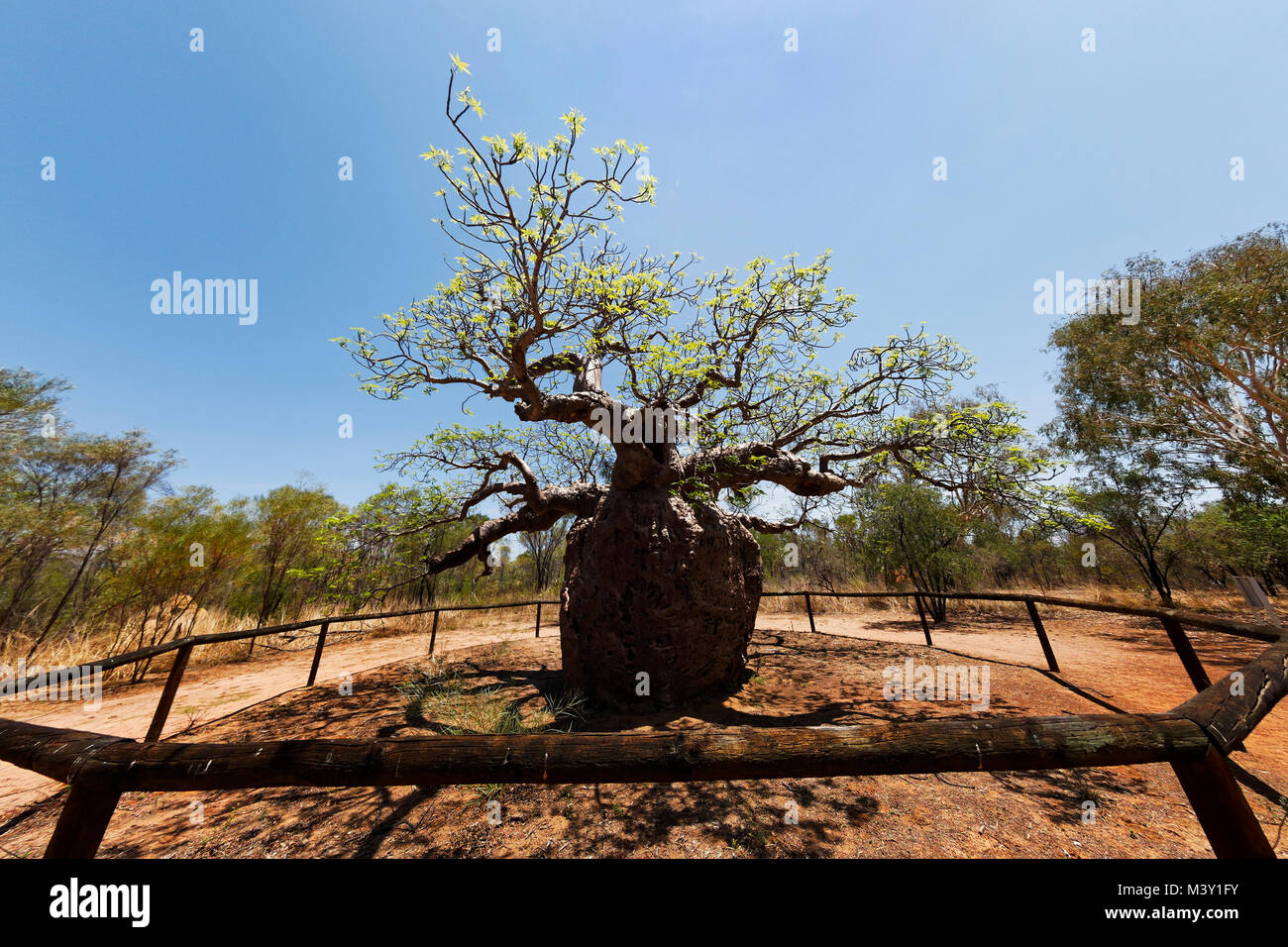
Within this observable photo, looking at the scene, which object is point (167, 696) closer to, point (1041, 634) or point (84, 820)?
point (84, 820)

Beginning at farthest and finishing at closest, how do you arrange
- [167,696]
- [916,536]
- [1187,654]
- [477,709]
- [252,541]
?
1. [916,536]
2. [252,541]
3. [477,709]
4. [167,696]
5. [1187,654]

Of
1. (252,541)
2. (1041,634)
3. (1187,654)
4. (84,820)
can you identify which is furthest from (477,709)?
(252,541)

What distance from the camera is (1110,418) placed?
41.3 feet

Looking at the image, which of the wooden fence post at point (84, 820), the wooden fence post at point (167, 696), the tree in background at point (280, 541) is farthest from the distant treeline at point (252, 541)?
the wooden fence post at point (84, 820)

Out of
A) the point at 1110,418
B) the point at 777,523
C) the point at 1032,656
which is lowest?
the point at 1032,656

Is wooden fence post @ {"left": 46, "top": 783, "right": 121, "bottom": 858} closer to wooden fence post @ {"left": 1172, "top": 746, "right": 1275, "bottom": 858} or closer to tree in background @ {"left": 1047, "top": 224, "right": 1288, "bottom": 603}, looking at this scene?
wooden fence post @ {"left": 1172, "top": 746, "right": 1275, "bottom": 858}

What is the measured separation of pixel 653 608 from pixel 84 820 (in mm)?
4188

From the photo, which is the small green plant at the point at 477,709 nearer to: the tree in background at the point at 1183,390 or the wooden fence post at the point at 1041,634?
the wooden fence post at the point at 1041,634

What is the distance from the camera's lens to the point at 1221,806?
129cm

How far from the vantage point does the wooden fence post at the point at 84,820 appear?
1.22 meters
